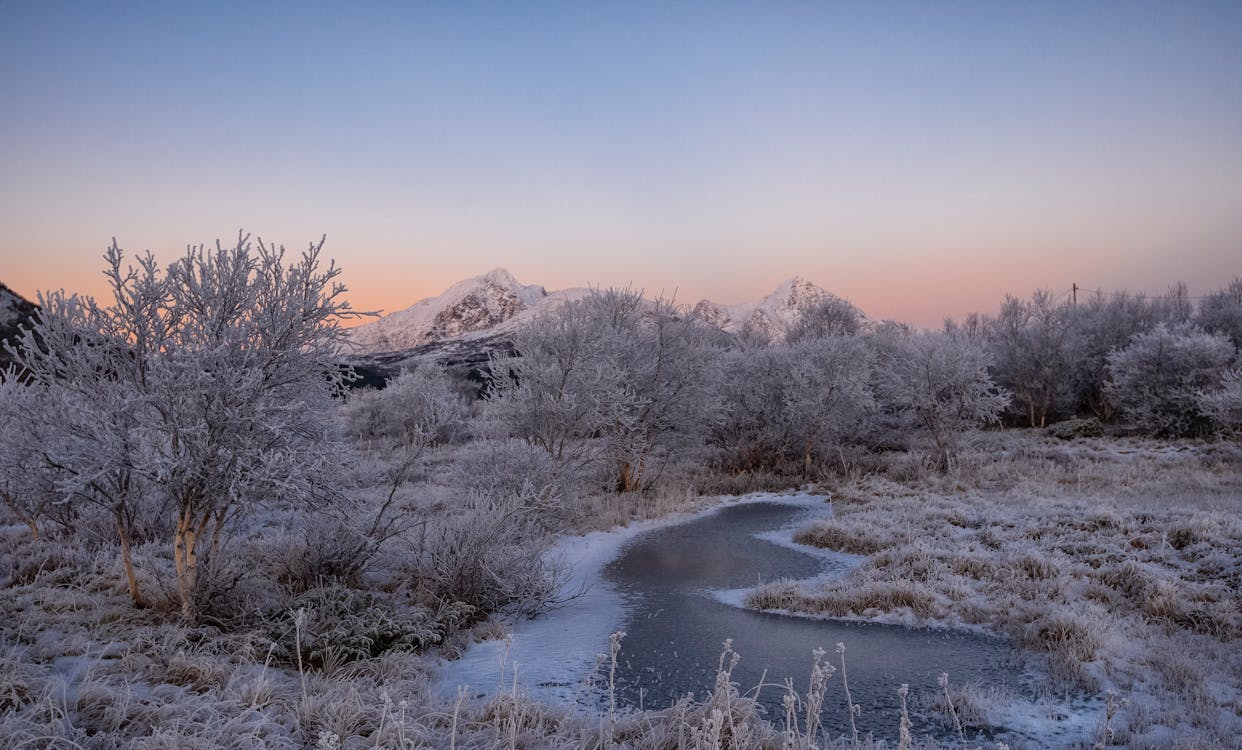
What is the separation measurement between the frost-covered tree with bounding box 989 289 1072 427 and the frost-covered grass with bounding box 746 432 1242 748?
13975mm

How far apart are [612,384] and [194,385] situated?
31.7ft

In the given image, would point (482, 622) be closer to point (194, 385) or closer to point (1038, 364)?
point (194, 385)

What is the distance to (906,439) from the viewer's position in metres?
23.2

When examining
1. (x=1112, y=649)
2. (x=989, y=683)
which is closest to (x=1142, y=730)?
(x=989, y=683)

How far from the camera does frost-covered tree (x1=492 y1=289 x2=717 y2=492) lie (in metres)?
14.0

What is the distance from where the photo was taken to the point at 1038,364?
2848 centimetres

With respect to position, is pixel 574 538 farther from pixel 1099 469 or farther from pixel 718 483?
pixel 1099 469

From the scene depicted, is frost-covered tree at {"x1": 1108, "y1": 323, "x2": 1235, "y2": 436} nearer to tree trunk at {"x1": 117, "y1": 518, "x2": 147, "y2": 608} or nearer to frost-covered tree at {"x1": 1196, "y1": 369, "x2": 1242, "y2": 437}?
frost-covered tree at {"x1": 1196, "y1": 369, "x2": 1242, "y2": 437}

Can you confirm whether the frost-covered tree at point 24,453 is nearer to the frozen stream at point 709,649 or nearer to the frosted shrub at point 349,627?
the frosted shrub at point 349,627

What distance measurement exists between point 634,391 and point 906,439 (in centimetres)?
1259

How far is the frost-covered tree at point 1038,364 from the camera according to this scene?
92.2 ft

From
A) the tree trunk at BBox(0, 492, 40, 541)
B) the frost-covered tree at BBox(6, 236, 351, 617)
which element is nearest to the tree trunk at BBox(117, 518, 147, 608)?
the frost-covered tree at BBox(6, 236, 351, 617)

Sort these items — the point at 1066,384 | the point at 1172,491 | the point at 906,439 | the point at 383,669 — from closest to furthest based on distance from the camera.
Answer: the point at 383,669 < the point at 1172,491 < the point at 906,439 < the point at 1066,384

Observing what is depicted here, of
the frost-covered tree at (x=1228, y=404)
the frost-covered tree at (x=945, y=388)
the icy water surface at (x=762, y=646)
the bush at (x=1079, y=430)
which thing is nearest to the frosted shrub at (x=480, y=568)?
the icy water surface at (x=762, y=646)
